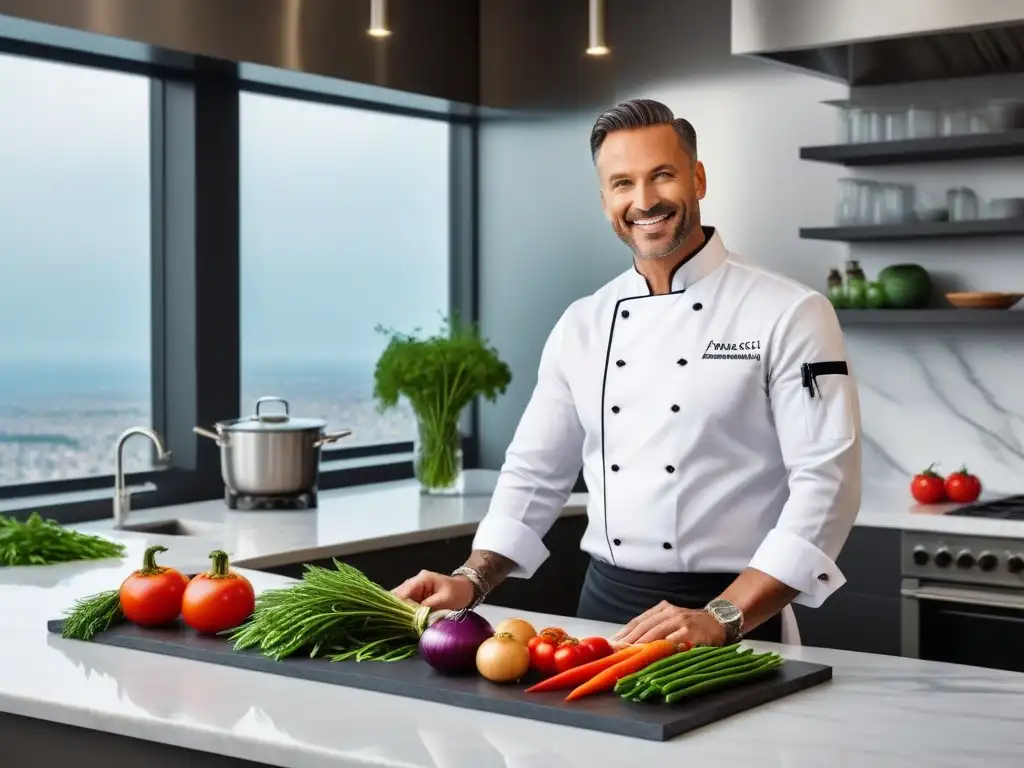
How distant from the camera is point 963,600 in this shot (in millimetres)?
3459

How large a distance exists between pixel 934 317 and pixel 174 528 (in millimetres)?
2054

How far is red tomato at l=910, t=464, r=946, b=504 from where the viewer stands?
378cm

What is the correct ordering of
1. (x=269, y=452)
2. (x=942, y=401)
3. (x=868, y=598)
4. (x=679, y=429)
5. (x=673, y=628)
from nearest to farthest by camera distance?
(x=673, y=628), (x=679, y=429), (x=868, y=598), (x=269, y=452), (x=942, y=401)

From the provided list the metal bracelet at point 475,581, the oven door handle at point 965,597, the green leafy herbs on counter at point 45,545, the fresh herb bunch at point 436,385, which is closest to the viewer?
the metal bracelet at point 475,581

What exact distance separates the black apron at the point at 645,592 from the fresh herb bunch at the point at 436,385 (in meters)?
1.63

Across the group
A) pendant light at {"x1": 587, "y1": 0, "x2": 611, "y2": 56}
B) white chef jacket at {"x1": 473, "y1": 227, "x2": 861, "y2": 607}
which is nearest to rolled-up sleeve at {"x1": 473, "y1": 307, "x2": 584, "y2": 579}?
white chef jacket at {"x1": 473, "y1": 227, "x2": 861, "y2": 607}

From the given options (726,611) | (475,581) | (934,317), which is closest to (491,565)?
(475,581)

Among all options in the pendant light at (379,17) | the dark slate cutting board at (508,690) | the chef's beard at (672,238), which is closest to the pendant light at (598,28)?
the pendant light at (379,17)

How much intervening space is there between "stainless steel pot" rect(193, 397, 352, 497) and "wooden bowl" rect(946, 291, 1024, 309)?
168 centimetres

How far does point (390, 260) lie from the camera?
4.79 m

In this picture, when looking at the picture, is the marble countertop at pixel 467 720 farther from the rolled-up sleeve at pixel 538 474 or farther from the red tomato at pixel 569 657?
the rolled-up sleeve at pixel 538 474

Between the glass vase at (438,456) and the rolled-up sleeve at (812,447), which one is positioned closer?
the rolled-up sleeve at (812,447)

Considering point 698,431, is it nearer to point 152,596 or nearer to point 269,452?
point 152,596

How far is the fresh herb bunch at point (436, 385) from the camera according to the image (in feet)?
13.5
